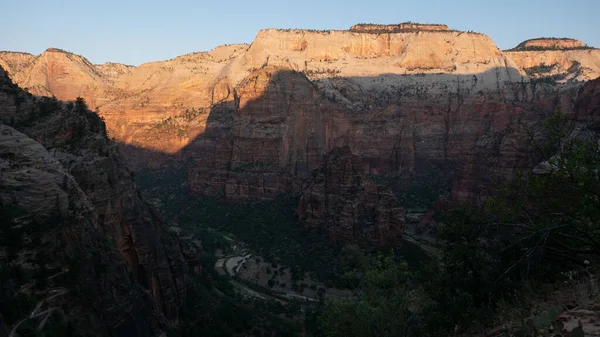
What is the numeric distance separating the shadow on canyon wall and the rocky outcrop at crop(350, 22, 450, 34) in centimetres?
3270

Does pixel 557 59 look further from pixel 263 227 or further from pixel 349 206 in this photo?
pixel 349 206

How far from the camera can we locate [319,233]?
56.4 metres

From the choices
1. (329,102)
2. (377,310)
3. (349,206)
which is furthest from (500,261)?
(329,102)

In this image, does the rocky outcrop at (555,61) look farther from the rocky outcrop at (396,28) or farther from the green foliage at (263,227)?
the green foliage at (263,227)

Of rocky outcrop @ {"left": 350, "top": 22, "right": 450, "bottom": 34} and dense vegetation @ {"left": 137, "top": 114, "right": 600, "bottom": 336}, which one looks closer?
dense vegetation @ {"left": 137, "top": 114, "right": 600, "bottom": 336}

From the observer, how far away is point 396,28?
181 metres

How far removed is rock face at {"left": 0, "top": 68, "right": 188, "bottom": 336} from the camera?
18.1 meters

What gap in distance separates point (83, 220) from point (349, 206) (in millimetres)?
35988

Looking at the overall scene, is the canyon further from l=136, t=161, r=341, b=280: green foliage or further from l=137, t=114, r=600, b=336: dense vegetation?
l=137, t=114, r=600, b=336: dense vegetation

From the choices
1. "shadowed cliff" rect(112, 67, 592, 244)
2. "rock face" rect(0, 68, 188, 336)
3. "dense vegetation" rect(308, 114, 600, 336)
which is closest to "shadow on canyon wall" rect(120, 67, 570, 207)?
"shadowed cliff" rect(112, 67, 592, 244)

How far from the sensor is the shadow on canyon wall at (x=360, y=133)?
224ft

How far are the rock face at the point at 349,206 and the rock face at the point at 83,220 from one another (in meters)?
25.1

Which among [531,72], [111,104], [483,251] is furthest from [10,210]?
[531,72]

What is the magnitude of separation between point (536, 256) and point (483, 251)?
3.19m
